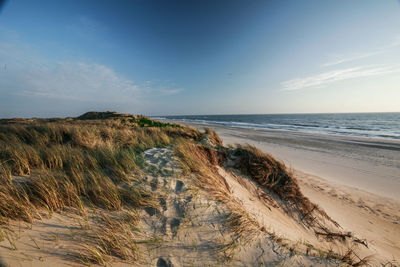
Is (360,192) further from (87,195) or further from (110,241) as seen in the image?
(87,195)

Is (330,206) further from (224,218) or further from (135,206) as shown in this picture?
(135,206)

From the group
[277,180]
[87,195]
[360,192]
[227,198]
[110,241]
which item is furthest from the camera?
[360,192]

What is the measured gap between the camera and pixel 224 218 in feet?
7.14

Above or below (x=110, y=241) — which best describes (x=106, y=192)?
above

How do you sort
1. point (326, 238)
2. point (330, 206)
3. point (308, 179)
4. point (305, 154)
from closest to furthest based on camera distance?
point (326, 238), point (330, 206), point (308, 179), point (305, 154)

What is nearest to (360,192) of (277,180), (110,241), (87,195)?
(277,180)

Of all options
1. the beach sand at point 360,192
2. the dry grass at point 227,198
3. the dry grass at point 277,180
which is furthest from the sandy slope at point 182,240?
the dry grass at point 277,180

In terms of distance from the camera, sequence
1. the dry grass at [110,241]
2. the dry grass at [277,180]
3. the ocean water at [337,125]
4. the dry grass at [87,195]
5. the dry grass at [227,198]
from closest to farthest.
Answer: the dry grass at [110,241] < the dry grass at [87,195] < the dry grass at [227,198] < the dry grass at [277,180] < the ocean water at [337,125]

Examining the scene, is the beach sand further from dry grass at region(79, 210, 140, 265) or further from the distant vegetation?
dry grass at region(79, 210, 140, 265)

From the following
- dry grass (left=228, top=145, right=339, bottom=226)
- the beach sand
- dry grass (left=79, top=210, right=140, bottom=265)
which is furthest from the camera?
dry grass (left=228, top=145, right=339, bottom=226)

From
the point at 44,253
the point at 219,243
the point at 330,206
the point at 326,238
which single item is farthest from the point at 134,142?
the point at 330,206

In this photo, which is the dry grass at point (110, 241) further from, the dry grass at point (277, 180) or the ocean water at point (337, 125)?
the ocean water at point (337, 125)

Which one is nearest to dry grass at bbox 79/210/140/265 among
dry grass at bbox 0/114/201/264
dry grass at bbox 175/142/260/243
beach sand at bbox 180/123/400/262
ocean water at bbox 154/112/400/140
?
dry grass at bbox 0/114/201/264

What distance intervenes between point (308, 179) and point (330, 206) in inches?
77.9
